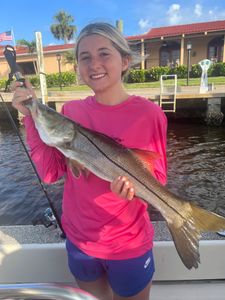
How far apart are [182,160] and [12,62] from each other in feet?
33.3

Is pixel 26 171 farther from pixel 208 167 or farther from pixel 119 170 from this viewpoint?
pixel 119 170

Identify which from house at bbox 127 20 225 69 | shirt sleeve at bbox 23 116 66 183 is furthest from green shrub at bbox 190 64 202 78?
shirt sleeve at bbox 23 116 66 183

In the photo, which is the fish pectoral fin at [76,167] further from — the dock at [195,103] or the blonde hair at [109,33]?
the dock at [195,103]

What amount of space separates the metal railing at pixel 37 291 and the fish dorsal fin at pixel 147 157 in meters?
0.79

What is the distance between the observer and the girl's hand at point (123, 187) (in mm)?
1705

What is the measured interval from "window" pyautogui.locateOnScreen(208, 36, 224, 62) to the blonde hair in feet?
118

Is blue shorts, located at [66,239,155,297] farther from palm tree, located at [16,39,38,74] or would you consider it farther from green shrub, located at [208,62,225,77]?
palm tree, located at [16,39,38,74]

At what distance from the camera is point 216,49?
35.5m

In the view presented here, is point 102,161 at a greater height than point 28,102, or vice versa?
point 28,102

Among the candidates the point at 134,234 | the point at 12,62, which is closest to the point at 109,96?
the point at 12,62

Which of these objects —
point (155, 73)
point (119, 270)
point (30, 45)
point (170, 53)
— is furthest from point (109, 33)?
point (30, 45)

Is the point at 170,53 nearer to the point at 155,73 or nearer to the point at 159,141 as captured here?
the point at 155,73

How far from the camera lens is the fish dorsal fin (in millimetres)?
1808

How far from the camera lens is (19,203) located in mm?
8281
